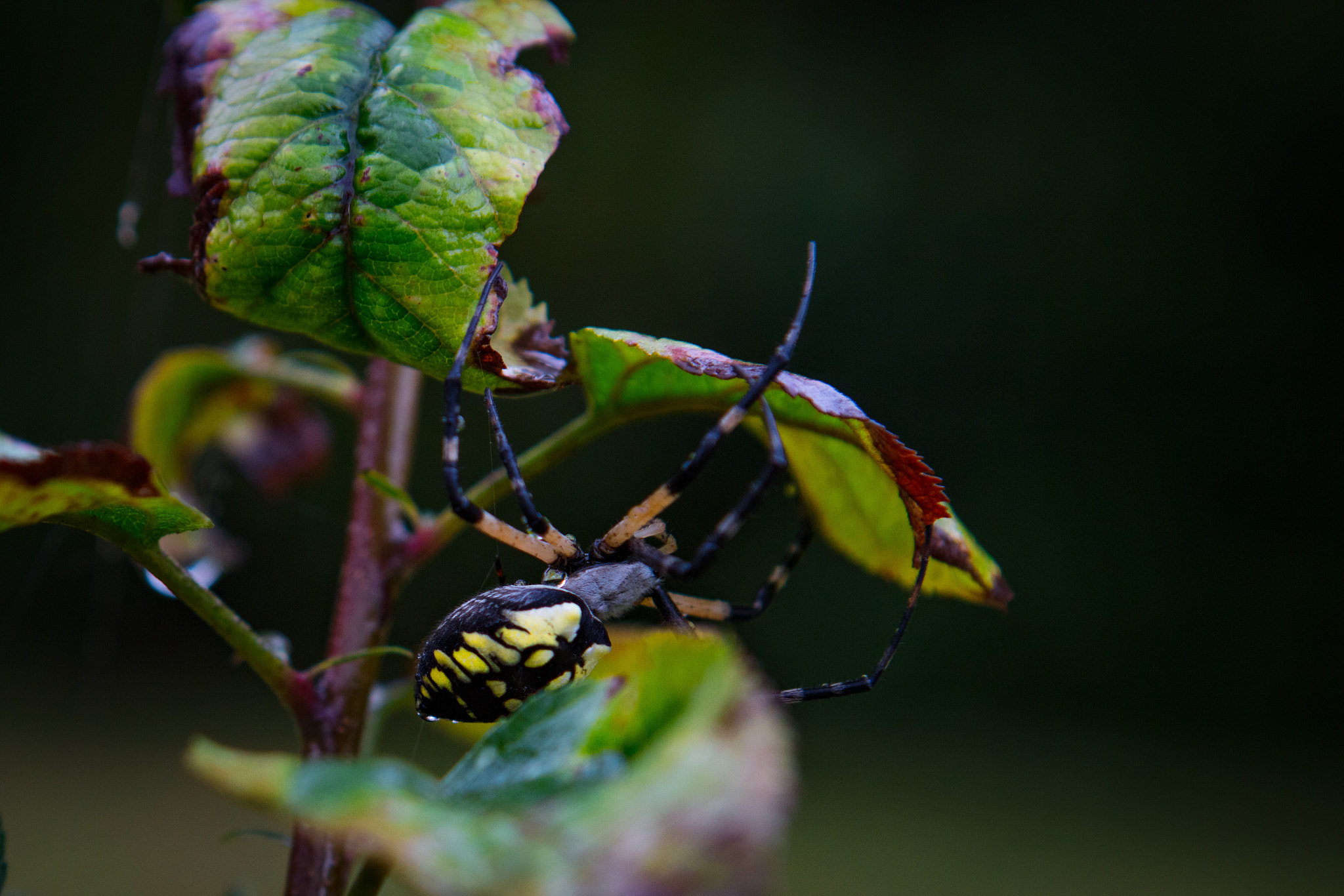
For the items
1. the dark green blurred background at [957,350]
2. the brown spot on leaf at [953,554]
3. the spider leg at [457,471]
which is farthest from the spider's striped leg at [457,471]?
the dark green blurred background at [957,350]

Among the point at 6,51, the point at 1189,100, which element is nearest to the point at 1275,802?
the point at 1189,100

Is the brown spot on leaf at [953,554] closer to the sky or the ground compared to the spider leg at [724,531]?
closer to the sky

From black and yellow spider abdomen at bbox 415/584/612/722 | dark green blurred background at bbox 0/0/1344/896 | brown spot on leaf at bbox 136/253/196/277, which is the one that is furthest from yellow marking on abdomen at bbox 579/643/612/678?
dark green blurred background at bbox 0/0/1344/896

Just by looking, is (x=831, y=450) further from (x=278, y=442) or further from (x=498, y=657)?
(x=278, y=442)

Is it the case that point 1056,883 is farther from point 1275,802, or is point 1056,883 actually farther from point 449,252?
point 449,252

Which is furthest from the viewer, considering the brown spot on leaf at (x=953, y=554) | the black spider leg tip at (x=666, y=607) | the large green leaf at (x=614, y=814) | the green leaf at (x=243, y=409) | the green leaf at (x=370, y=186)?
the black spider leg tip at (x=666, y=607)

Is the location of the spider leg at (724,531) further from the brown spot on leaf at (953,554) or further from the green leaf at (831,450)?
the brown spot on leaf at (953,554)
